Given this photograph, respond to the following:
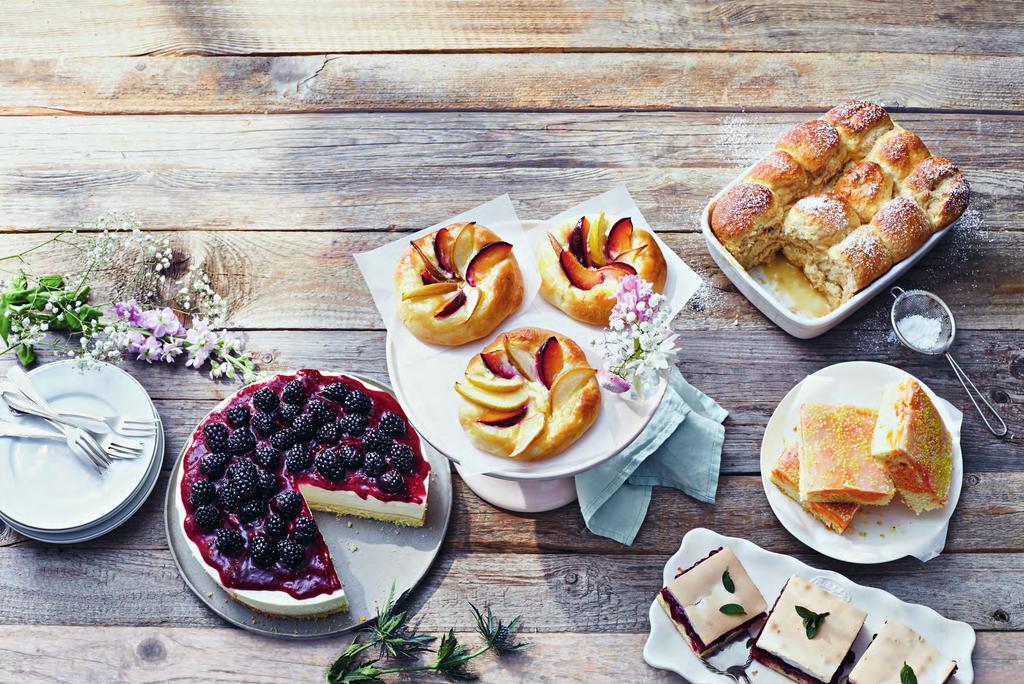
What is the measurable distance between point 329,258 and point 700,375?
1300 mm

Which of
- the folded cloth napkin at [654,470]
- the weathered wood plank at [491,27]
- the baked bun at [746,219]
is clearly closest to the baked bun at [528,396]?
the folded cloth napkin at [654,470]

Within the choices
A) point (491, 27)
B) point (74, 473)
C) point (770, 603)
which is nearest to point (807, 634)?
point (770, 603)

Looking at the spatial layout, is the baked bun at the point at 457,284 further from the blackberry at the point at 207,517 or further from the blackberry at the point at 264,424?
the blackberry at the point at 207,517

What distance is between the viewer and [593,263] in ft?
8.23

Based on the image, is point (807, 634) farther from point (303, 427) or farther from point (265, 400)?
point (265, 400)

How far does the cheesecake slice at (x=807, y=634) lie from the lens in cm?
245

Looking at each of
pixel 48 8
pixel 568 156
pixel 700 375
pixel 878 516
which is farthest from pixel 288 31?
pixel 878 516

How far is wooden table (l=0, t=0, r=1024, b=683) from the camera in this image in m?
2.65

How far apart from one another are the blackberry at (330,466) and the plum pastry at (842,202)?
136 cm

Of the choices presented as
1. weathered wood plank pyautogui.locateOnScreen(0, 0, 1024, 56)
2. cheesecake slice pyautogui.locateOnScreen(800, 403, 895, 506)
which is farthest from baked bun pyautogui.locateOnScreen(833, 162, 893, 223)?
weathered wood plank pyautogui.locateOnScreen(0, 0, 1024, 56)

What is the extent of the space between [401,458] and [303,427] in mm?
297

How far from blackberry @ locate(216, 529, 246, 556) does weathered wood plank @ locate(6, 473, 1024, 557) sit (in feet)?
1.07

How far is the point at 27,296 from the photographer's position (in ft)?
9.50

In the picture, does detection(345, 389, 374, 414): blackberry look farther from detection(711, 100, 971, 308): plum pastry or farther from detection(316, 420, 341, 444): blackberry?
detection(711, 100, 971, 308): plum pastry
